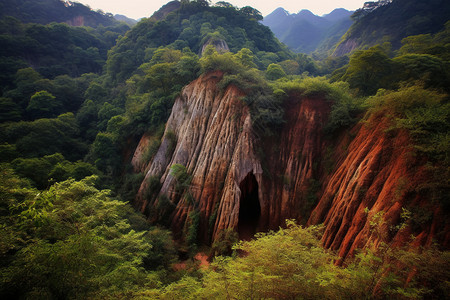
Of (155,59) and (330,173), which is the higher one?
(155,59)

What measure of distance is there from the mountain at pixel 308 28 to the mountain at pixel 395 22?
67.1 ft

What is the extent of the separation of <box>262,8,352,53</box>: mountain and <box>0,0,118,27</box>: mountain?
6806 cm

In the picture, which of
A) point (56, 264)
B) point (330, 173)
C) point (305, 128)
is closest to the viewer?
point (56, 264)

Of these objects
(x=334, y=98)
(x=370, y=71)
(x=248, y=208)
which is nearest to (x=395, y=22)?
(x=370, y=71)

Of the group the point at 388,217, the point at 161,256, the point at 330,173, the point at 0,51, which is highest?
the point at 0,51

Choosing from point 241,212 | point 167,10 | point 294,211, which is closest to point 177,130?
point 241,212

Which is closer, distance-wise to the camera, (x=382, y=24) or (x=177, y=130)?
(x=177, y=130)

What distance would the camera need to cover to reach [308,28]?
97438 mm

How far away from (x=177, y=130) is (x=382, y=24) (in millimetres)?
55610

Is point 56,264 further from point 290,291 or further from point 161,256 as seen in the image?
point 161,256

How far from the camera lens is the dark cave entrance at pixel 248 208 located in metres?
15.1

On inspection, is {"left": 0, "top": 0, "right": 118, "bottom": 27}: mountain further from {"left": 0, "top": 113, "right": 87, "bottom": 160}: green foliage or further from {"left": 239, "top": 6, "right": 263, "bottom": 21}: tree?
{"left": 239, "top": 6, "right": 263, "bottom": 21}: tree

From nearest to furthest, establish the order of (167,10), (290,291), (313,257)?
1. (290,291)
2. (313,257)
3. (167,10)

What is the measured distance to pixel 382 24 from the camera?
46781 mm
